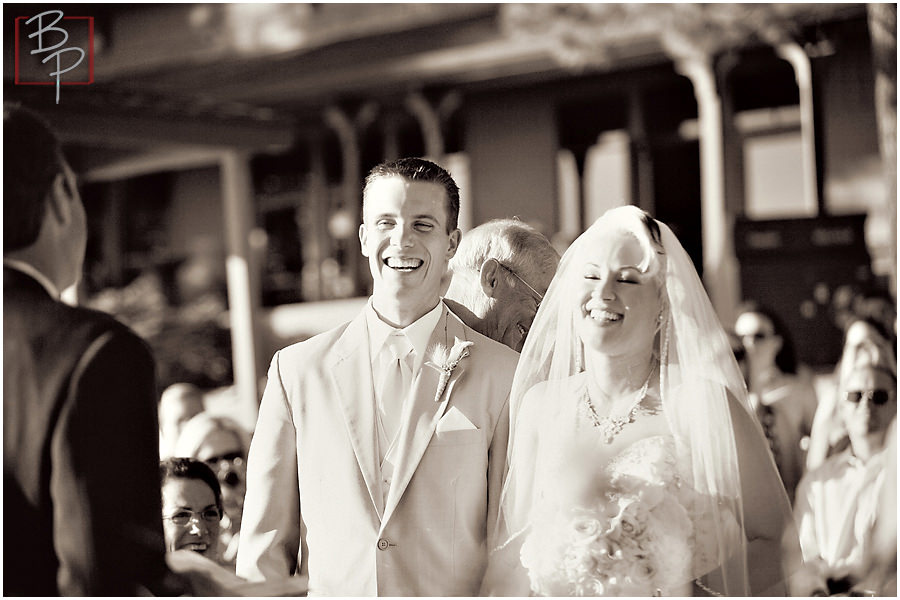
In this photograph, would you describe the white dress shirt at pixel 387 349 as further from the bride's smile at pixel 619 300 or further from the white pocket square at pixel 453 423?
the bride's smile at pixel 619 300

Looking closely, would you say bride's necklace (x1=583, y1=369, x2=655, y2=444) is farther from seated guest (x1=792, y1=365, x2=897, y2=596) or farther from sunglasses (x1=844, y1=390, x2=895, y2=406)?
sunglasses (x1=844, y1=390, x2=895, y2=406)

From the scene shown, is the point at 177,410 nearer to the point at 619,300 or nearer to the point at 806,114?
the point at 619,300

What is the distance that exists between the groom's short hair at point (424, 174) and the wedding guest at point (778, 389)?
269cm

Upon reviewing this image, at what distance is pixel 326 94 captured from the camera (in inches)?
489

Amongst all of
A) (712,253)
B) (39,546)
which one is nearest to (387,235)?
(39,546)

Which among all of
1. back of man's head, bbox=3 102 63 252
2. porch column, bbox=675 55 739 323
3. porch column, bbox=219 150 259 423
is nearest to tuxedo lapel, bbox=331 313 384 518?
back of man's head, bbox=3 102 63 252

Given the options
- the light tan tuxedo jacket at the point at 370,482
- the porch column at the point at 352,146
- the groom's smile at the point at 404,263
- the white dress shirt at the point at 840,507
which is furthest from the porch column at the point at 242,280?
the groom's smile at the point at 404,263

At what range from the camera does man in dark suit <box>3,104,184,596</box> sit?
9.50ft

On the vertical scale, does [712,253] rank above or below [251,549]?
above

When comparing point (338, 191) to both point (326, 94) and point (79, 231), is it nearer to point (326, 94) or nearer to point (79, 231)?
point (326, 94)

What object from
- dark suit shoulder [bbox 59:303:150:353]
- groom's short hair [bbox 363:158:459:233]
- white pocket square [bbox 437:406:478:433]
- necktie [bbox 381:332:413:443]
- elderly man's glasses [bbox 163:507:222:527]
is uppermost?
groom's short hair [bbox 363:158:459:233]

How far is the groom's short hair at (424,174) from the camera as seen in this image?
114 inches

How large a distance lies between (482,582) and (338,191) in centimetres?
1075

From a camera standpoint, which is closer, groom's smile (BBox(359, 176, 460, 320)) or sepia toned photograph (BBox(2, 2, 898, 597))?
sepia toned photograph (BBox(2, 2, 898, 597))
